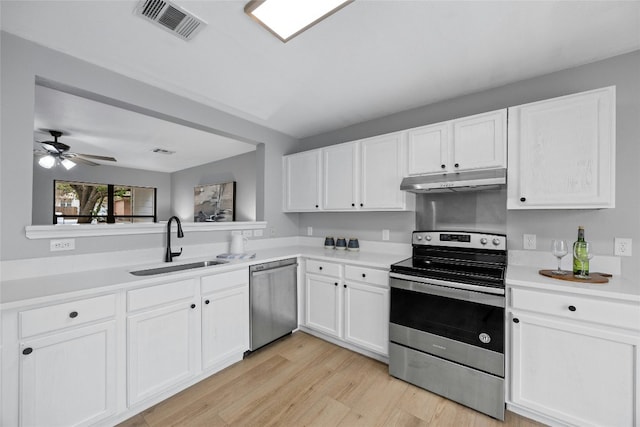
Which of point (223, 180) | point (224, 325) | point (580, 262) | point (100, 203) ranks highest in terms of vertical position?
point (223, 180)

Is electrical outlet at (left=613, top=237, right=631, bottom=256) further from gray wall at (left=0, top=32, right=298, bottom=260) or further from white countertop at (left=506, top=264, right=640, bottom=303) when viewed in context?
gray wall at (left=0, top=32, right=298, bottom=260)

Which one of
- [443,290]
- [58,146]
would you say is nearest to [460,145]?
[443,290]

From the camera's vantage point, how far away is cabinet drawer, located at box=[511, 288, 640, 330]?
1.42 metres

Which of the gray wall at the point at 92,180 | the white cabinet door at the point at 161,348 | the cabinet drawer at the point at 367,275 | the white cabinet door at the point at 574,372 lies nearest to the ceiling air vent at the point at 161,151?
the gray wall at the point at 92,180

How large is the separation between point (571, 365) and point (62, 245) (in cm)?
340

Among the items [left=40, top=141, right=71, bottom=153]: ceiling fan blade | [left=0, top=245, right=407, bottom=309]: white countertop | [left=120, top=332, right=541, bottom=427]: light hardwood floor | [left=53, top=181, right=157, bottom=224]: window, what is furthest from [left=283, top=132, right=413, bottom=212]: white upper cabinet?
[left=53, top=181, right=157, bottom=224]: window

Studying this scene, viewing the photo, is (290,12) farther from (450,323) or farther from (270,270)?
(450,323)

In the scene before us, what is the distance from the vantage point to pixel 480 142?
2131mm

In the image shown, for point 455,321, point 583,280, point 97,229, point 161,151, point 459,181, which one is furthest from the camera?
point 161,151

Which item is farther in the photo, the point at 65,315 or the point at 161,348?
the point at 161,348

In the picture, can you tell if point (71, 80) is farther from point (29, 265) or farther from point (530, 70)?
point (530, 70)

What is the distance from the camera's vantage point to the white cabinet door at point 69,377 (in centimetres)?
136

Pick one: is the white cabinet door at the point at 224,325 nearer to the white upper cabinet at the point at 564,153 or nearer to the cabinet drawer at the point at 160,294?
the cabinet drawer at the point at 160,294

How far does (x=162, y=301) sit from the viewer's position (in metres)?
1.85
